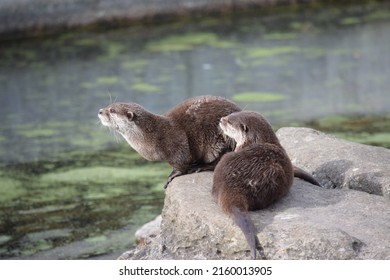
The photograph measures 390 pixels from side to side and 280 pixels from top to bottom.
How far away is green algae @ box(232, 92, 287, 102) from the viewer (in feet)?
26.7

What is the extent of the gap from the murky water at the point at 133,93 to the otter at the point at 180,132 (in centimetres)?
95

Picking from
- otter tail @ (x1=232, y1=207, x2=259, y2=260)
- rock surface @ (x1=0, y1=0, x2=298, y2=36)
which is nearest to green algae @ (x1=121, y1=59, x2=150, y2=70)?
rock surface @ (x1=0, y1=0, x2=298, y2=36)

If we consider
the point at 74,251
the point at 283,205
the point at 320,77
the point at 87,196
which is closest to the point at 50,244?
the point at 74,251

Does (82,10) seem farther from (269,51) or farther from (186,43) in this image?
(269,51)

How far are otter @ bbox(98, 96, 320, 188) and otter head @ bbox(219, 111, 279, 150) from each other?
215 millimetres

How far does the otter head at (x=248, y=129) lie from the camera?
161 inches

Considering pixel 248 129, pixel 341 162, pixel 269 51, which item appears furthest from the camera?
pixel 269 51

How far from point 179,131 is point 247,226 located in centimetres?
88

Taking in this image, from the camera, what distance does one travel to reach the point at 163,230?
13.6 ft

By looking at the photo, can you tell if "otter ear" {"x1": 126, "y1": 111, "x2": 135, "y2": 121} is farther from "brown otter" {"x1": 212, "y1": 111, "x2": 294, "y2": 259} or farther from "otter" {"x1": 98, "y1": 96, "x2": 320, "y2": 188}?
"brown otter" {"x1": 212, "y1": 111, "x2": 294, "y2": 259}

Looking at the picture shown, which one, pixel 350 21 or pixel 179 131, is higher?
pixel 179 131

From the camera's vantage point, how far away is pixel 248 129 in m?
4.10

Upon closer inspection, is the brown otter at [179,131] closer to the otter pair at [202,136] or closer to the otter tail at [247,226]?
the otter pair at [202,136]

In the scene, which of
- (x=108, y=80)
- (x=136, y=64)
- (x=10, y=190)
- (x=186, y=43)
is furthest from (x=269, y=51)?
(x=10, y=190)
